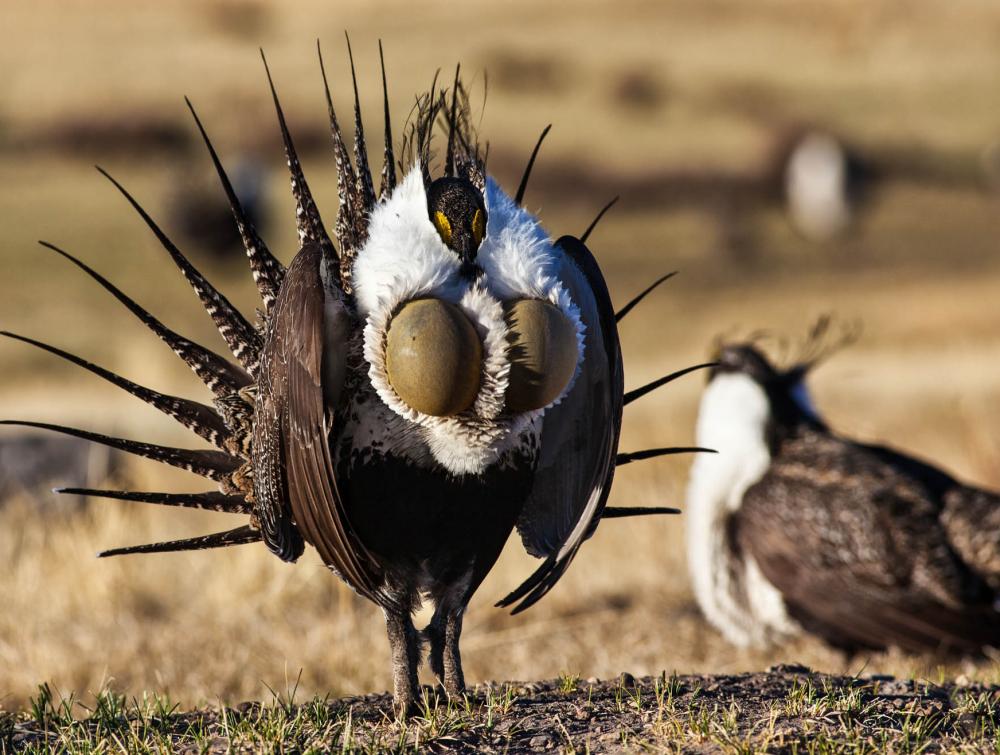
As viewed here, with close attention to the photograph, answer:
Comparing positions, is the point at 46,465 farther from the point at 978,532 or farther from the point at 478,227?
the point at 478,227

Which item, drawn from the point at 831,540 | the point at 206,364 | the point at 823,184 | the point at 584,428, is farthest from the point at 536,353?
the point at 823,184

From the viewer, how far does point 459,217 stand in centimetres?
269

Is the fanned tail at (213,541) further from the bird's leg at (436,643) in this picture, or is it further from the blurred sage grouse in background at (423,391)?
the bird's leg at (436,643)

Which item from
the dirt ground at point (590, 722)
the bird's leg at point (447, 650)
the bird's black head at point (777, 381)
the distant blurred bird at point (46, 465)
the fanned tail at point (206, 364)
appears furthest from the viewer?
the distant blurred bird at point (46, 465)

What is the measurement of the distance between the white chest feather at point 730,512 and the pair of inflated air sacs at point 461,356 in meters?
2.95

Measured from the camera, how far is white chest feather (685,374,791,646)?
5.34 m

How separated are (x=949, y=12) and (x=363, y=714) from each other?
34.3m

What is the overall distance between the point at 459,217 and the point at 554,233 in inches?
683

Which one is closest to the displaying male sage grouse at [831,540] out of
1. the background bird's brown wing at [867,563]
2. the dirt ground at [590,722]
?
the background bird's brown wing at [867,563]

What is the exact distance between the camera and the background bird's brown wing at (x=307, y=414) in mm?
2588

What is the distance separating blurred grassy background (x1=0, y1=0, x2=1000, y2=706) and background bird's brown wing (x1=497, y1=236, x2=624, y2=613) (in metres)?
1.50

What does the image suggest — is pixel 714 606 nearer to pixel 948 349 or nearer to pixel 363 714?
pixel 363 714

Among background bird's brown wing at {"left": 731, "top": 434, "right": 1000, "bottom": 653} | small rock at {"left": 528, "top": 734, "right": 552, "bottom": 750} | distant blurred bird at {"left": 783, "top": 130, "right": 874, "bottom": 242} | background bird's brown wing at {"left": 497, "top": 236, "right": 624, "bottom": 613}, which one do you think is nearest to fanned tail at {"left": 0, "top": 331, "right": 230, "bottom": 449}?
background bird's brown wing at {"left": 497, "top": 236, "right": 624, "bottom": 613}

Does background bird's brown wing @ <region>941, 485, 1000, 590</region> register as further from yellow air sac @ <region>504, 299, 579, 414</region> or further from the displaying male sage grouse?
yellow air sac @ <region>504, 299, 579, 414</region>
